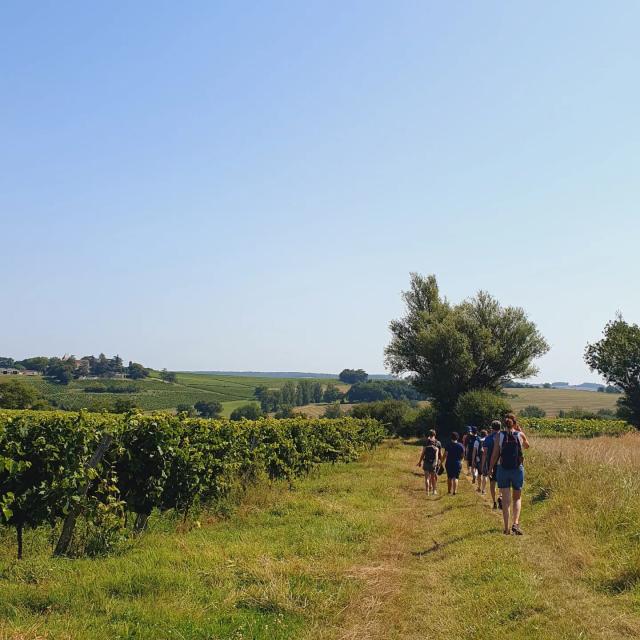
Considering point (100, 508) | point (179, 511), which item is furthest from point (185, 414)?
point (100, 508)

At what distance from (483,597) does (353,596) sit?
159 centimetres

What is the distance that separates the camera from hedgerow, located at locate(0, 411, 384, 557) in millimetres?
Answer: 8484

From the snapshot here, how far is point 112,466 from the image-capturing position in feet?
30.9

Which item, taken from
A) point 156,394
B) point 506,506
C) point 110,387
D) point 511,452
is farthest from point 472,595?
point 110,387

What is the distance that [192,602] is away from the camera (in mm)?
6215

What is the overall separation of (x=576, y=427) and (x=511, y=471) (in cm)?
3989

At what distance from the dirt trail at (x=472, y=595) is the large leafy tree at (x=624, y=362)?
130 ft

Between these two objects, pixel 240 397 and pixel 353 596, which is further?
pixel 240 397

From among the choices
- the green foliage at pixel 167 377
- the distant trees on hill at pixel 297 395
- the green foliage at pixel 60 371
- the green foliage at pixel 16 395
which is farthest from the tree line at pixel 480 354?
the green foliage at pixel 167 377

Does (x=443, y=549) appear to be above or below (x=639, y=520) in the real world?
below

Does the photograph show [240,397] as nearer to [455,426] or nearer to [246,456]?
[455,426]

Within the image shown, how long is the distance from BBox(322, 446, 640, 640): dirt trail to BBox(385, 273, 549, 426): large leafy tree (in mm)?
35512

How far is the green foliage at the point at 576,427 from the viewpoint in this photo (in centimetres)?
4150

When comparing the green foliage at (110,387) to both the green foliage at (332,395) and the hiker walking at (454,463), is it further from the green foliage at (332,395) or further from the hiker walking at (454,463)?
the hiker walking at (454,463)
